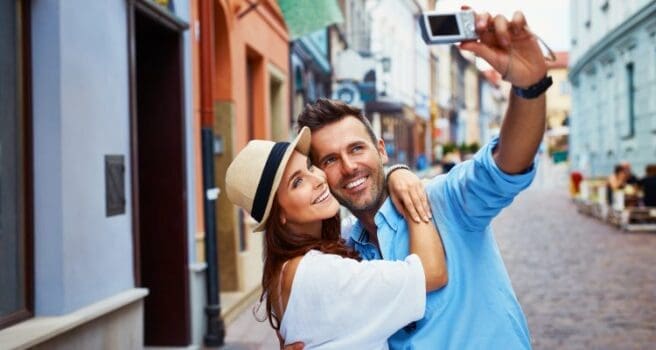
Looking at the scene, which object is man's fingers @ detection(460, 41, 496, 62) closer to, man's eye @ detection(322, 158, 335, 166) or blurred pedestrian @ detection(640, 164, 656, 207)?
man's eye @ detection(322, 158, 335, 166)

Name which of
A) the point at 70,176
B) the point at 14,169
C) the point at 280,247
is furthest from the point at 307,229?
the point at 70,176

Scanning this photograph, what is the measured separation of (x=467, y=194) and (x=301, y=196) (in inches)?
21.5

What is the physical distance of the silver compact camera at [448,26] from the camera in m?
1.86

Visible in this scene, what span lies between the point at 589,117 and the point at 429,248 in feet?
96.0

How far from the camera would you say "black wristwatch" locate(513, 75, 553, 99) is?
6.18 ft

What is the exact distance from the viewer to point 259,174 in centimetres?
248

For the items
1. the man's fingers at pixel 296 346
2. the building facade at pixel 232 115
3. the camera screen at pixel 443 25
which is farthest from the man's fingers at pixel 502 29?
the building facade at pixel 232 115

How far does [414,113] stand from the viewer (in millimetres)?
41594

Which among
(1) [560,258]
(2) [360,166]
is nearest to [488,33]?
(2) [360,166]

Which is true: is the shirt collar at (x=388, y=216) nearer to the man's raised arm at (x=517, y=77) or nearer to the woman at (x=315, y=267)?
the woman at (x=315, y=267)

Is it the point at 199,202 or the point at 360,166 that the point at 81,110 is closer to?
the point at 360,166

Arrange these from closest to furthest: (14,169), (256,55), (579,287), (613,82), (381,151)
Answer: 1. (381,151)
2. (14,169)
3. (579,287)
4. (256,55)
5. (613,82)

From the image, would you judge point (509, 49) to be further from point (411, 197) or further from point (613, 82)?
point (613, 82)

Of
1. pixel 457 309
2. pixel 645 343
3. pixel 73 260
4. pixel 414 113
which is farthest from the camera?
pixel 414 113
